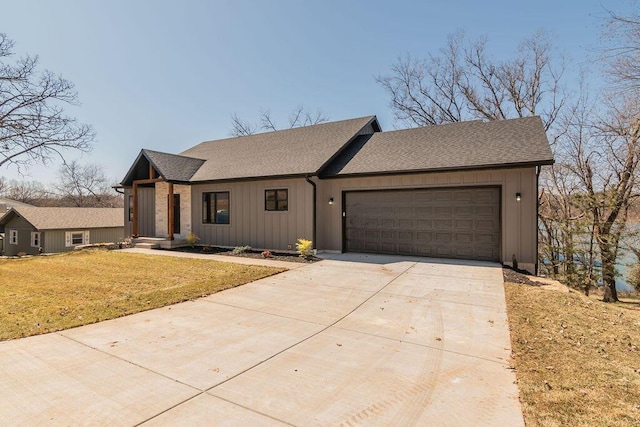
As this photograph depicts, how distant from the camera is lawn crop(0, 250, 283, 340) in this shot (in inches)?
196

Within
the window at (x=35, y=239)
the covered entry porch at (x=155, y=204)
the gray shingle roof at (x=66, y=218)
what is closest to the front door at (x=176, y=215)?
the covered entry porch at (x=155, y=204)

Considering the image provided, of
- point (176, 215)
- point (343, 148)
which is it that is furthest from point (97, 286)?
point (343, 148)

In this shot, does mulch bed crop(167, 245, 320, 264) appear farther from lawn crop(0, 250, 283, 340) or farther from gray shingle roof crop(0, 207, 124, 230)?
gray shingle roof crop(0, 207, 124, 230)

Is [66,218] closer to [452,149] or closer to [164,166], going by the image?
[164,166]

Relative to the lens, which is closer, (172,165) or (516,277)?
(516,277)

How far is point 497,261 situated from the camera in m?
9.52

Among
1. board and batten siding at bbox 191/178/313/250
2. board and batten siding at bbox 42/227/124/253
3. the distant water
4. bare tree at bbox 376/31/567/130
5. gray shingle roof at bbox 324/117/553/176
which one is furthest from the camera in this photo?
board and batten siding at bbox 42/227/124/253

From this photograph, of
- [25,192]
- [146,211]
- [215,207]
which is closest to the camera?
[215,207]

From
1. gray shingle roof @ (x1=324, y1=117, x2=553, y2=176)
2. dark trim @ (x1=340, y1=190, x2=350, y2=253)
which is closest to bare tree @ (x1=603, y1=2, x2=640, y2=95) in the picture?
gray shingle roof @ (x1=324, y1=117, x2=553, y2=176)

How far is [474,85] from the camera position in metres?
21.5

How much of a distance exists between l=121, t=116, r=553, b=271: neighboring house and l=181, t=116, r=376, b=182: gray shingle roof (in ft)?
0.23

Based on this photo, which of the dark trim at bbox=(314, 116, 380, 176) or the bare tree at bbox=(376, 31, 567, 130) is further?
the bare tree at bbox=(376, 31, 567, 130)

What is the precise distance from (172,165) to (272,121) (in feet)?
52.2

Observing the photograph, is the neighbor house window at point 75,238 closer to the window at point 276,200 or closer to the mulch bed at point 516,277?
the window at point 276,200
